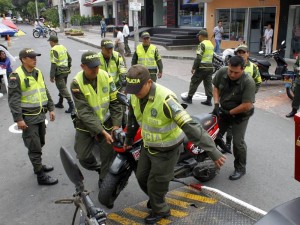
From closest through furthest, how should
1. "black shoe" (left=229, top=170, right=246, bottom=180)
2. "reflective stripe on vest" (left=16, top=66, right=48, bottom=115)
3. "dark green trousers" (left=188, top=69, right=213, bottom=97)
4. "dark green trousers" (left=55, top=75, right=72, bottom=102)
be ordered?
1. "reflective stripe on vest" (left=16, top=66, right=48, bottom=115)
2. "black shoe" (left=229, top=170, right=246, bottom=180)
3. "dark green trousers" (left=55, top=75, right=72, bottom=102)
4. "dark green trousers" (left=188, top=69, right=213, bottom=97)

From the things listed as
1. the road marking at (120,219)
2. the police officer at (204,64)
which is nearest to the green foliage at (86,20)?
the police officer at (204,64)

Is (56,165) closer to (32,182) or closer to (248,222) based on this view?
(32,182)

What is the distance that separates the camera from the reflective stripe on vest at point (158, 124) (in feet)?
10.5

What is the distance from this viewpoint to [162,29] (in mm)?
24406

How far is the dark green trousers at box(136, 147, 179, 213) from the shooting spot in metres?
3.42

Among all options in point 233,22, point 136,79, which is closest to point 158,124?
point 136,79

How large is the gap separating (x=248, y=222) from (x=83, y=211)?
2.23 meters

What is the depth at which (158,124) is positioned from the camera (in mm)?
3262

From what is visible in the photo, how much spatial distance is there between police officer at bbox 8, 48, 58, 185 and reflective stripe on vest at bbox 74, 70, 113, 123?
82cm

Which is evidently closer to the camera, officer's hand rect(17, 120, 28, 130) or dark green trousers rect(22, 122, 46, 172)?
officer's hand rect(17, 120, 28, 130)

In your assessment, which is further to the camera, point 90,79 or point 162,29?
point 162,29

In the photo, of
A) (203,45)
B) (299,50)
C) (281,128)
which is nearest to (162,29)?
(299,50)

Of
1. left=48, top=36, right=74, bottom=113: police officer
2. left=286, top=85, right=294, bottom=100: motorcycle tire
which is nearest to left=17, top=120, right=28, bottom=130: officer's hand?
left=48, top=36, right=74, bottom=113: police officer

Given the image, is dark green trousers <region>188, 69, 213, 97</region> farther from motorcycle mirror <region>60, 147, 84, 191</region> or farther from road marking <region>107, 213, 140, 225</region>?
motorcycle mirror <region>60, 147, 84, 191</region>
